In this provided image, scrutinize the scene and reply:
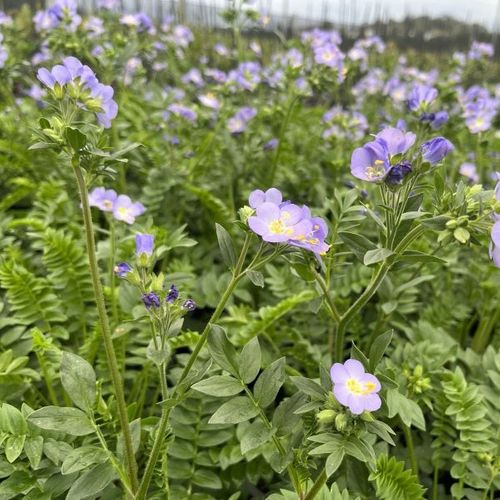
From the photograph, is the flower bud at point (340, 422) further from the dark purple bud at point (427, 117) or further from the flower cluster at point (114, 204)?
the dark purple bud at point (427, 117)

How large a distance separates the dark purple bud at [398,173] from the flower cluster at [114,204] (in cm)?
100

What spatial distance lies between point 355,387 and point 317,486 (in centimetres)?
28

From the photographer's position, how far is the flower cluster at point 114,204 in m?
1.85

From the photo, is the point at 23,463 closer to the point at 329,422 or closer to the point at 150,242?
the point at 150,242

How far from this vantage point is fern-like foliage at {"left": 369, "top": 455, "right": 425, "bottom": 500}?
4.28 feet

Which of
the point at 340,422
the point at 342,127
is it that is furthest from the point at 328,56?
the point at 340,422

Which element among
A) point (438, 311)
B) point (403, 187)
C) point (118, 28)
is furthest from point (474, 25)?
point (403, 187)

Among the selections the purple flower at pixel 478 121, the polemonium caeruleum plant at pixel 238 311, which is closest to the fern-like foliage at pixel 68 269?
the polemonium caeruleum plant at pixel 238 311

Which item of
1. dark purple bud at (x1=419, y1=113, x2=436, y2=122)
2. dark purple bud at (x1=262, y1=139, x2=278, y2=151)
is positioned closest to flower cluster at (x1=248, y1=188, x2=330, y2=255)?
dark purple bud at (x1=419, y1=113, x2=436, y2=122)

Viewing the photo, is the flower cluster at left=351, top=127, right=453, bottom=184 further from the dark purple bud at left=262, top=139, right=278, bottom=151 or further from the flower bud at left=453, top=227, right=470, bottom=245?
the dark purple bud at left=262, top=139, right=278, bottom=151

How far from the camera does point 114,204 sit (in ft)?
6.18

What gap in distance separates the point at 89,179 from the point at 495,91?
3.97m

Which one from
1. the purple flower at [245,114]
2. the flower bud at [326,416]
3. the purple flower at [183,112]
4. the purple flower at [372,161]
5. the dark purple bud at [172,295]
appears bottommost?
the purple flower at [245,114]

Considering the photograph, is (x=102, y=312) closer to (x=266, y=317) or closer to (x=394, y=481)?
(x=266, y=317)
